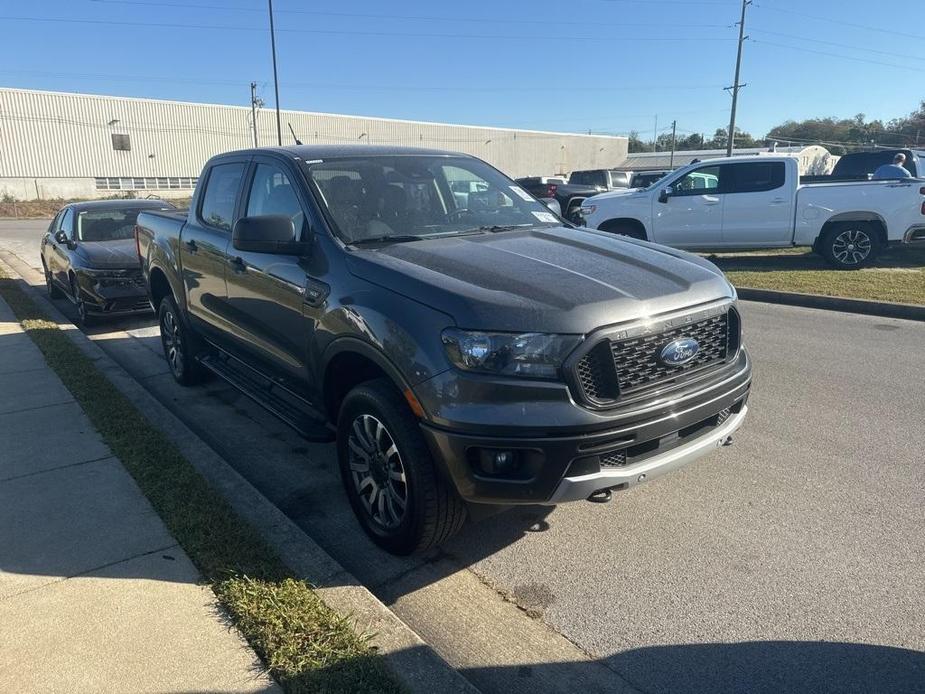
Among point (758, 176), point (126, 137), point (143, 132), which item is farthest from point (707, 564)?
point (143, 132)

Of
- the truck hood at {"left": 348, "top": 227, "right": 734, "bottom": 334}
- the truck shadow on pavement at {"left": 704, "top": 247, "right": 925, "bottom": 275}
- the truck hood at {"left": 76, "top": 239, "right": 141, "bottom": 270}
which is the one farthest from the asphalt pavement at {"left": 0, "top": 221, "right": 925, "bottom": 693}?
the truck shadow on pavement at {"left": 704, "top": 247, "right": 925, "bottom": 275}

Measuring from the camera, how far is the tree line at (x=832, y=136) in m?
69.4

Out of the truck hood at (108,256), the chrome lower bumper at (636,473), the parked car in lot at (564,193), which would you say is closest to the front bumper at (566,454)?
the chrome lower bumper at (636,473)

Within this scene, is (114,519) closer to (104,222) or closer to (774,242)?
(104,222)

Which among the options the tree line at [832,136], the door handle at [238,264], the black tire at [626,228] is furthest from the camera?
the tree line at [832,136]

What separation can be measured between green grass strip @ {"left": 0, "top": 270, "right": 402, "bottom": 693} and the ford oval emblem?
5.59 ft

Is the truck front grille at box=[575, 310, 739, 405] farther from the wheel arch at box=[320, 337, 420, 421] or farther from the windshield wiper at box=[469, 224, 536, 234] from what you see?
the windshield wiper at box=[469, 224, 536, 234]

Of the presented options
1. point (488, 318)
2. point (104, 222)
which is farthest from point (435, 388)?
point (104, 222)

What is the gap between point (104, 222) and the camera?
9.88 meters

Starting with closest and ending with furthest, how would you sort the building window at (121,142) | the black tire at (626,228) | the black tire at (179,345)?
1. the black tire at (179,345)
2. the black tire at (626,228)
3. the building window at (121,142)

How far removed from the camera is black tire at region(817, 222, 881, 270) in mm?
11445

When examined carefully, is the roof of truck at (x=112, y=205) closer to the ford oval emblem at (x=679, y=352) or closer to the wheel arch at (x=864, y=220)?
the ford oval emblem at (x=679, y=352)

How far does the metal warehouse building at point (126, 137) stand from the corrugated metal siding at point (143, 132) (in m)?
0.06

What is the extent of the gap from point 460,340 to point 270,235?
140 cm
